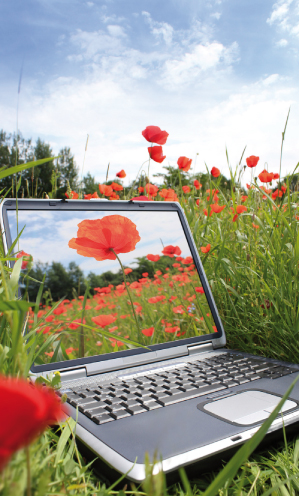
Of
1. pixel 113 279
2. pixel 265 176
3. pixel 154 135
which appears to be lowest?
pixel 113 279

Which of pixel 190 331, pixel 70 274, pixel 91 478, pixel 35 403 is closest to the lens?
pixel 35 403

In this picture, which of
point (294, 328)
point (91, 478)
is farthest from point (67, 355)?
point (294, 328)

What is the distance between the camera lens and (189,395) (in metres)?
0.63

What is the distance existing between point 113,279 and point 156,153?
0.57 metres

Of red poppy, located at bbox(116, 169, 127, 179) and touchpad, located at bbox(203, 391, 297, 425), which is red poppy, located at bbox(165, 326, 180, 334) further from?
red poppy, located at bbox(116, 169, 127, 179)

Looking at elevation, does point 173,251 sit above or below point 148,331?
above

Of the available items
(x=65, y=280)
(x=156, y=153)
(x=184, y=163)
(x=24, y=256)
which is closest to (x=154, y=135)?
(x=156, y=153)

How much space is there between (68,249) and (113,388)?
0.36 metres

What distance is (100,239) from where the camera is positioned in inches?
33.7

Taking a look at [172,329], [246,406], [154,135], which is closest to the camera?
[246,406]

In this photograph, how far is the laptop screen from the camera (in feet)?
2.73

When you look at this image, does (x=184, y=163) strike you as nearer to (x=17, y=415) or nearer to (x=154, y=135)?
(x=154, y=135)

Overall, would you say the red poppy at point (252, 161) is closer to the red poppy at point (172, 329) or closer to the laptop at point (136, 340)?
the laptop at point (136, 340)

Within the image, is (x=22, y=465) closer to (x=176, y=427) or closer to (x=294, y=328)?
(x=176, y=427)
